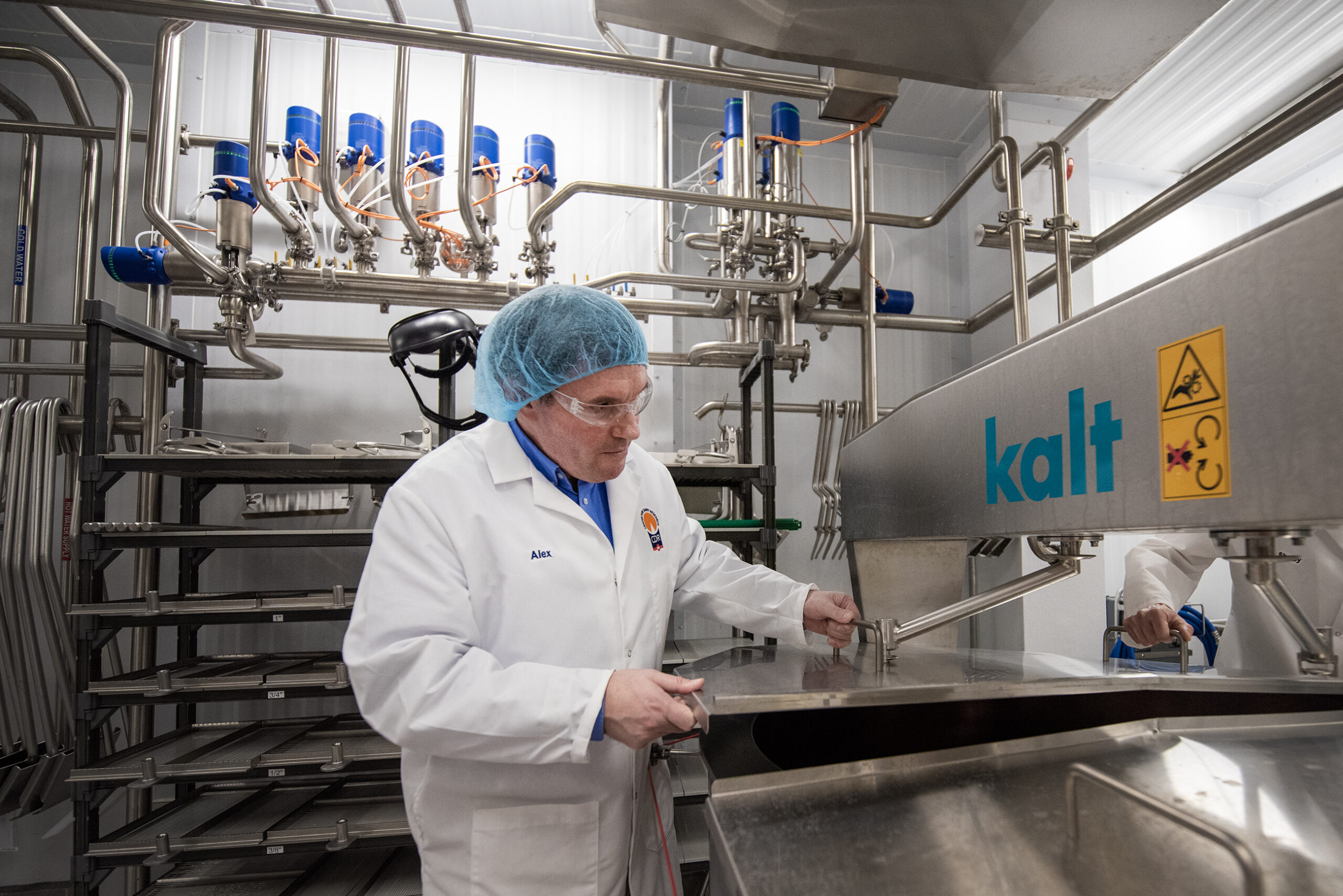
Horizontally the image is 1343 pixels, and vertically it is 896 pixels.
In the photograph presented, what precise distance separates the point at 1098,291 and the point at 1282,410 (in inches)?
111

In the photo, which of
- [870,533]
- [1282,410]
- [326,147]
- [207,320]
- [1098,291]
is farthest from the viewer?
[1098,291]

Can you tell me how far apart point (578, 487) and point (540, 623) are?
229 millimetres

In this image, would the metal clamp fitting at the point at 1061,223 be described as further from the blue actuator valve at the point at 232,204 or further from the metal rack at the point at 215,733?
the blue actuator valve at the point at 232,204

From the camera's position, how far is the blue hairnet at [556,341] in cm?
94

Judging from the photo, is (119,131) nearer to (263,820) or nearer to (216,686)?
(216,686)

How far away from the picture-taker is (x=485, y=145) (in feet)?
6.20

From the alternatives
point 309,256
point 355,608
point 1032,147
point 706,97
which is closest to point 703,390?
point 706,97

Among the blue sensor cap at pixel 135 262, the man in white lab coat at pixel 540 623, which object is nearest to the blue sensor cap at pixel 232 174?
the blue sensor cap at pixel 135 262

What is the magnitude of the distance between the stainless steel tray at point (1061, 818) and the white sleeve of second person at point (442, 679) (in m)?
0.22

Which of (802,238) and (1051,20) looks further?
(802,238)

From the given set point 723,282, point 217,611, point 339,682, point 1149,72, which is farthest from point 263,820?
point 1149,72

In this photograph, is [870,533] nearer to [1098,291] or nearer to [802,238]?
[802,238]

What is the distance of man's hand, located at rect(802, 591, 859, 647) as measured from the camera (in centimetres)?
98

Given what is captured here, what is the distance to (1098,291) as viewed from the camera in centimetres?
272
